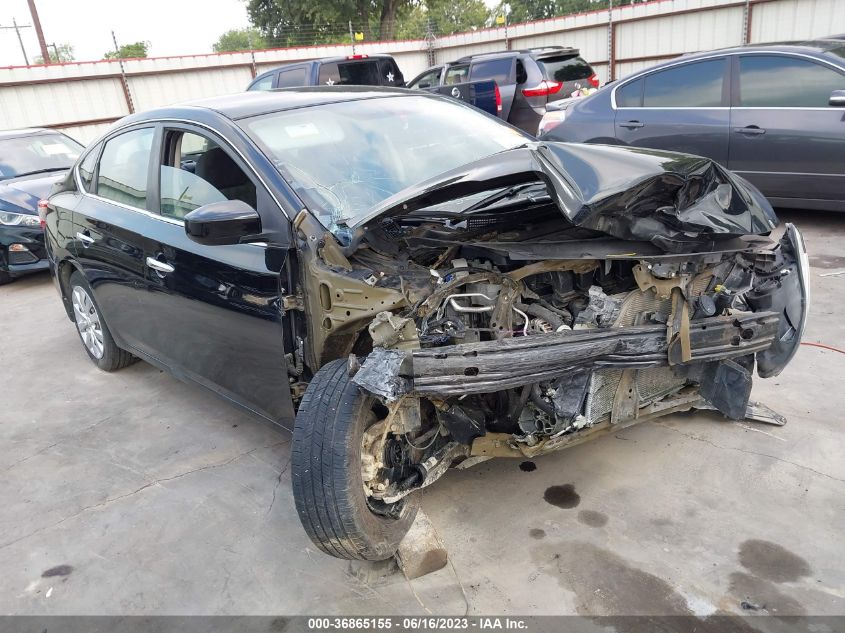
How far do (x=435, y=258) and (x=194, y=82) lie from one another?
15.5 meters

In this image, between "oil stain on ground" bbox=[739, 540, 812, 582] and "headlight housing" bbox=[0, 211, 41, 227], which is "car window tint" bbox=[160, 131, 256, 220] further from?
"headlight housing" bbox=[0, 211, 41, 227]

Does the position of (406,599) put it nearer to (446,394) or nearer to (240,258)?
(446,394)

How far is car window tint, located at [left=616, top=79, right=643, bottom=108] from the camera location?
21.8 feet

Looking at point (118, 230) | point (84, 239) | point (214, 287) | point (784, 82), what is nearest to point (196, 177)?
point (214, 287)

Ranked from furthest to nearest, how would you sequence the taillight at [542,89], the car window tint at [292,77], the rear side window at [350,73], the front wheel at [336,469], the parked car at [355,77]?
1. the car window tint at [292,77]
2. the rear side window at [350,73]
3. the parked car at [355,77]
4. the taillight at [542,89]
5. the front wheel at [336,469]

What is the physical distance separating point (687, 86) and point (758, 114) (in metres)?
0.75

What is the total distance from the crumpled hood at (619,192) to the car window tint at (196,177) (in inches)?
31.6

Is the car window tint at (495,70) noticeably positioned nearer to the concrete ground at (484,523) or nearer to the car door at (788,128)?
the car door at (788,128)

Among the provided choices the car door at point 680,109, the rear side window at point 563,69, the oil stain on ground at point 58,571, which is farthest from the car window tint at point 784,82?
the oil stain on ground at point 58,571

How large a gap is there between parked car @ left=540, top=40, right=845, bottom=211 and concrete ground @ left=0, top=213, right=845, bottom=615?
2.43 m

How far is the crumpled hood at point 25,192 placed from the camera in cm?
686

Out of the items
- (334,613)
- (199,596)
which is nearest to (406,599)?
(334,613)

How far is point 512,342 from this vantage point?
233cm

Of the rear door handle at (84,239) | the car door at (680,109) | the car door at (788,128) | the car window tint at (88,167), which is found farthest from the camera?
the car door at (680,109)
